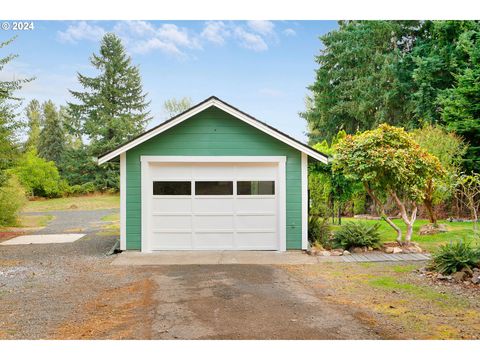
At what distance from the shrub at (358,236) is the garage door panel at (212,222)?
7.99 feet

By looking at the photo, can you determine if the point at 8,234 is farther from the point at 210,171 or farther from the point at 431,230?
the point at 431,230

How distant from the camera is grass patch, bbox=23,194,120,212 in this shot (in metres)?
24.2

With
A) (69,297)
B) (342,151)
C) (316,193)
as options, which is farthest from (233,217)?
(316,193)

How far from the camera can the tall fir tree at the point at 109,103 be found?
28.6 m

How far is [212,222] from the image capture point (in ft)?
31.9

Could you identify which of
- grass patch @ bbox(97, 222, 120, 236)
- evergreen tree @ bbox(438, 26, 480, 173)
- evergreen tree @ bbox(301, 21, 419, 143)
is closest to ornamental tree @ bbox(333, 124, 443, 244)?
grass patch @ bbox(97, 222, 120, 236)

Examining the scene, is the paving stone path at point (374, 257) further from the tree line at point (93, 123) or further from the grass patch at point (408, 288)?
the tree line at point (93, 123)

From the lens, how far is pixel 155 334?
4324 mm

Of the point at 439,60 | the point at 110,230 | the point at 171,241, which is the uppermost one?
the point at 439,60

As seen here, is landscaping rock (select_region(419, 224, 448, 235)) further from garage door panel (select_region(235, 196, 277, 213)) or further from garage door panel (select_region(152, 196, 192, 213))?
garage door panel (select_region(152, 196, 192, 213))

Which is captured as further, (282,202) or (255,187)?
(255,187)

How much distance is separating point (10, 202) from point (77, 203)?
35.0ft

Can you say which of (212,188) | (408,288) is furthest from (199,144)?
(408,288)

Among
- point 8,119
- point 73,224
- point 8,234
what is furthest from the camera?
point 73,224
